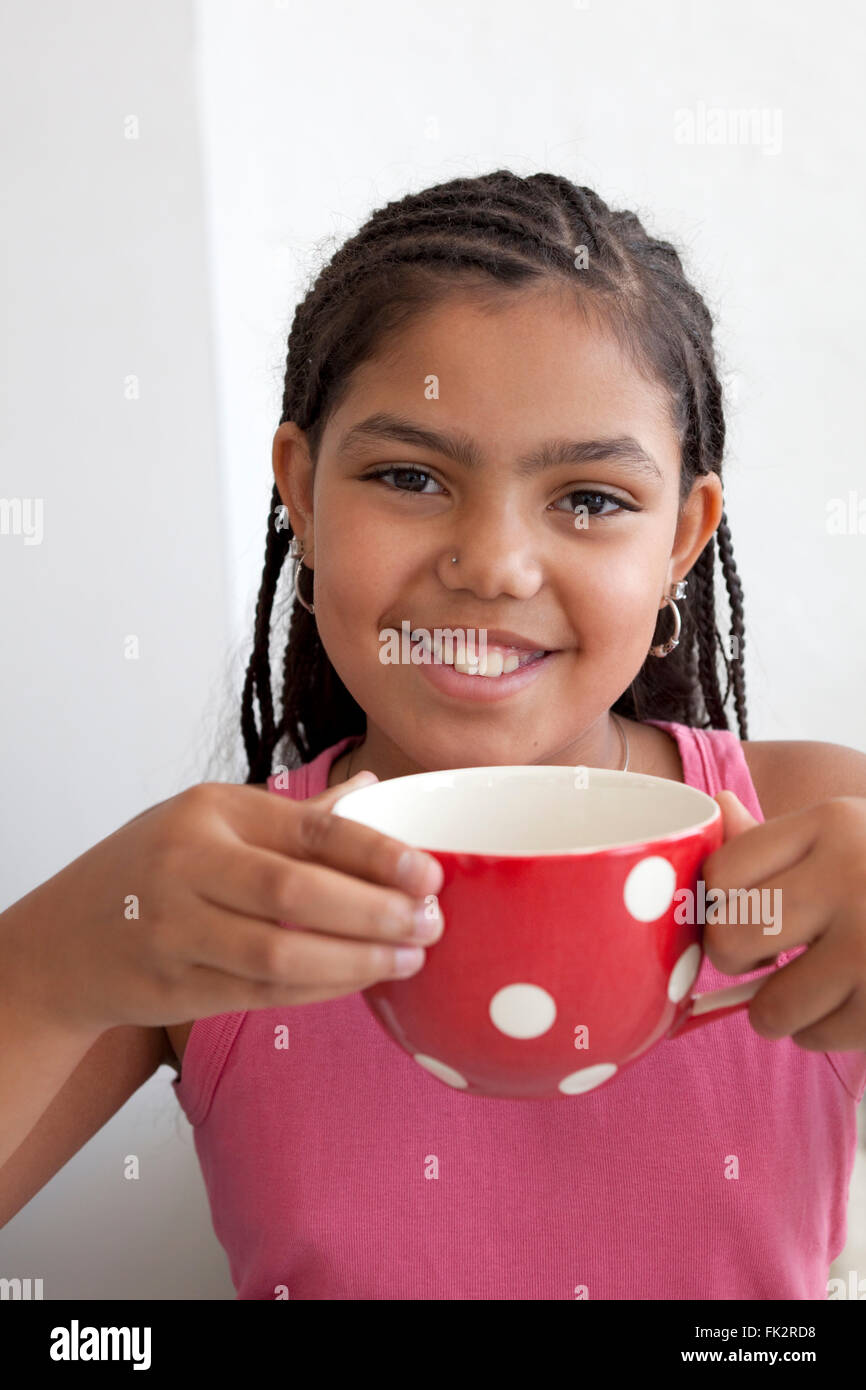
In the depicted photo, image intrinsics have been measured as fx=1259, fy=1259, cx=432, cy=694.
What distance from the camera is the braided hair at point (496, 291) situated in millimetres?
952

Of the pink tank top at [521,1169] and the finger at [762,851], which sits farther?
the pink tank top at [521,1169]

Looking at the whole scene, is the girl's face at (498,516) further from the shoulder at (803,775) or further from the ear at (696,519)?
the shoulder at (803,775)

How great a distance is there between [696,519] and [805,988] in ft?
1.91

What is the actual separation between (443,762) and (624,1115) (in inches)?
11.8

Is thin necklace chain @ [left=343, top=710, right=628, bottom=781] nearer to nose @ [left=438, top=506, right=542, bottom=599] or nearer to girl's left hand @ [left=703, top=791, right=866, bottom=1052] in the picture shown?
nose @ [left=438, top=506, right=542, bottom=599]

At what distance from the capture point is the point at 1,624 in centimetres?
128

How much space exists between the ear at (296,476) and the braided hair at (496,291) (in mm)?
16

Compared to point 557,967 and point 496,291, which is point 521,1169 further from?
point 496,291

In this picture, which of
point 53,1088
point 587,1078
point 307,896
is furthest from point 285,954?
point 53,1088

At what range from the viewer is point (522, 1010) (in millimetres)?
504

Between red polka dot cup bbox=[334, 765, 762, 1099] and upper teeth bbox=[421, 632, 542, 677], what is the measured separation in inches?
12.9

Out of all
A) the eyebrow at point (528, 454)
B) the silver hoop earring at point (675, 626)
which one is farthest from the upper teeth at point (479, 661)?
the silver hoop earring at point (675, 626)

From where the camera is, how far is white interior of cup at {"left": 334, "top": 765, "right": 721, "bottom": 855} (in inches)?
23.8
